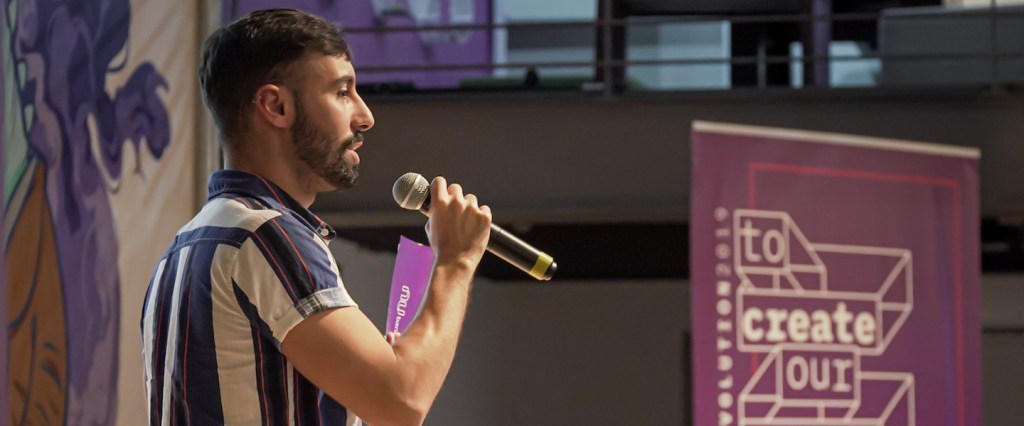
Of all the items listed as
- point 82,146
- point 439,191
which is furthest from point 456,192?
point 82,146

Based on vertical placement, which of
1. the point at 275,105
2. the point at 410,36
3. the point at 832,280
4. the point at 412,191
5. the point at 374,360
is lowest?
the point at 832,280

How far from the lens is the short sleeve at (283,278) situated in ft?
3.85

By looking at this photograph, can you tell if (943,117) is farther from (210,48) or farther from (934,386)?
(210,48)

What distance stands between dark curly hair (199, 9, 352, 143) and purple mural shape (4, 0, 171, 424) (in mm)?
2088

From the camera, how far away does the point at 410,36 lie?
20.7 feet

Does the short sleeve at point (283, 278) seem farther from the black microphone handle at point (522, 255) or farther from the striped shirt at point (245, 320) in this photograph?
the black microphone handle at point (522, 255)

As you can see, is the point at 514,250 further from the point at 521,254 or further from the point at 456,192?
the point at 456,192

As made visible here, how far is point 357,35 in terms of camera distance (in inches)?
230

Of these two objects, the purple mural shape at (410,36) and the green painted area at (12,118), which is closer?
the green painted area at (12,118)

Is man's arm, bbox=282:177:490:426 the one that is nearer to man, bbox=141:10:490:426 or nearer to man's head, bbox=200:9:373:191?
man, bbox=141:10:490:426

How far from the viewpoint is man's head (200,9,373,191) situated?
1.29 metres

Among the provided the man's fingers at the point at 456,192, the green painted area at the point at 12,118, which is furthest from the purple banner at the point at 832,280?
the man's fingers at the point at 456,192

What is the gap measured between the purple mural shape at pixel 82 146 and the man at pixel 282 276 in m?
2.11

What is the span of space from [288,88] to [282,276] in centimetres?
21
